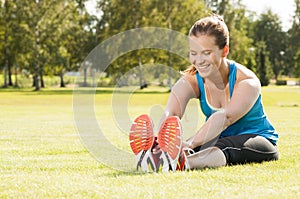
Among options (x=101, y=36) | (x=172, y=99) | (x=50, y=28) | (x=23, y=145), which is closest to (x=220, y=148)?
(x=172, y=99)

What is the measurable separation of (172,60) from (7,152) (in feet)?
123

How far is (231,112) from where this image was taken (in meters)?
5.20

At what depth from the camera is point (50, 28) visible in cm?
4797

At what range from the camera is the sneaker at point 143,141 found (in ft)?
16.5

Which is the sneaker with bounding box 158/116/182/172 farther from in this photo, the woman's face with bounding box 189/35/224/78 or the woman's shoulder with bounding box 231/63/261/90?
the woman's shoulder with bounding box 231/63/261/90

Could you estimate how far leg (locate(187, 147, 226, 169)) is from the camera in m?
5.09

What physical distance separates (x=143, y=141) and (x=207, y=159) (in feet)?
2.09

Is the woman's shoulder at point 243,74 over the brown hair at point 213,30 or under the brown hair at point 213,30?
under

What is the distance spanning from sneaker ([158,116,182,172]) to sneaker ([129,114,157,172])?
13 centimetres

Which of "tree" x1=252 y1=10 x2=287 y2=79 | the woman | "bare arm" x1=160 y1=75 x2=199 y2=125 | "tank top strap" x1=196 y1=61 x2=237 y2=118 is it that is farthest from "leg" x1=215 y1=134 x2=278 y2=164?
"tree" x1=252 y1=10 x2=287 y2=79

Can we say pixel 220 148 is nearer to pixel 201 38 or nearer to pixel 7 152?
pixel 201 38

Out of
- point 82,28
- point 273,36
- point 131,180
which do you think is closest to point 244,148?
point 131,180

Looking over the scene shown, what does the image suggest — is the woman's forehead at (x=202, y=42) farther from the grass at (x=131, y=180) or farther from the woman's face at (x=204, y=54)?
the grass at (x=131, y=180)

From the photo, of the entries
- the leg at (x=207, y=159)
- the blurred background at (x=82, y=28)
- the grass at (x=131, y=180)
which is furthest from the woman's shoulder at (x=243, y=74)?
the blurred background at (x=82, y=28)
